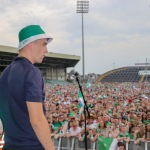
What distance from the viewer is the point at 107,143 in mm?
7621

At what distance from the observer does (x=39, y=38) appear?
220cm

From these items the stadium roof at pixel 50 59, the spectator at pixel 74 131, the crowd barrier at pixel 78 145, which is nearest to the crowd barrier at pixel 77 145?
the crowd barrier at pixel 78 145

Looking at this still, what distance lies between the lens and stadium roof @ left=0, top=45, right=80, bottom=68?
62013mm

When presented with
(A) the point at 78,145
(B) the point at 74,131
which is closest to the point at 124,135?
(A) the point at 78,145

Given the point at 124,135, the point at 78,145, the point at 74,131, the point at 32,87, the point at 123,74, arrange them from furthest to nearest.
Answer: the point at 123,74 < the point at 74,131 < the point at 78,145 < the point at 124,135 < the point at 32,87

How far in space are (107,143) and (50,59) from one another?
71.1 meters

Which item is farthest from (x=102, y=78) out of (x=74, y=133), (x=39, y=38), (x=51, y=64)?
(x=39, y=38)

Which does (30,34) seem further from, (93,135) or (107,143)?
(93,135)

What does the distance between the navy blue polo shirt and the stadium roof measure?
5956cm

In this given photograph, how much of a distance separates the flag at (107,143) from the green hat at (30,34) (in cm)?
571

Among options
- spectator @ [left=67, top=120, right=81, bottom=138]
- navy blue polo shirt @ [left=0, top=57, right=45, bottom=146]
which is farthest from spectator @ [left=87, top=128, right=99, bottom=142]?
navy blue polo shirt @ [left=0, top=57, right=45, bottom=146]

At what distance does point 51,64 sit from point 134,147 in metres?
76.1

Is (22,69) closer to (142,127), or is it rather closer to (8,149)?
(8,149)

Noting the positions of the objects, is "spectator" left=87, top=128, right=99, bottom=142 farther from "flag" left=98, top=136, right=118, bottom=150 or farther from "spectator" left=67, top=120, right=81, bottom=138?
"spectator" left=67, top=120, right=81, bottom=138
